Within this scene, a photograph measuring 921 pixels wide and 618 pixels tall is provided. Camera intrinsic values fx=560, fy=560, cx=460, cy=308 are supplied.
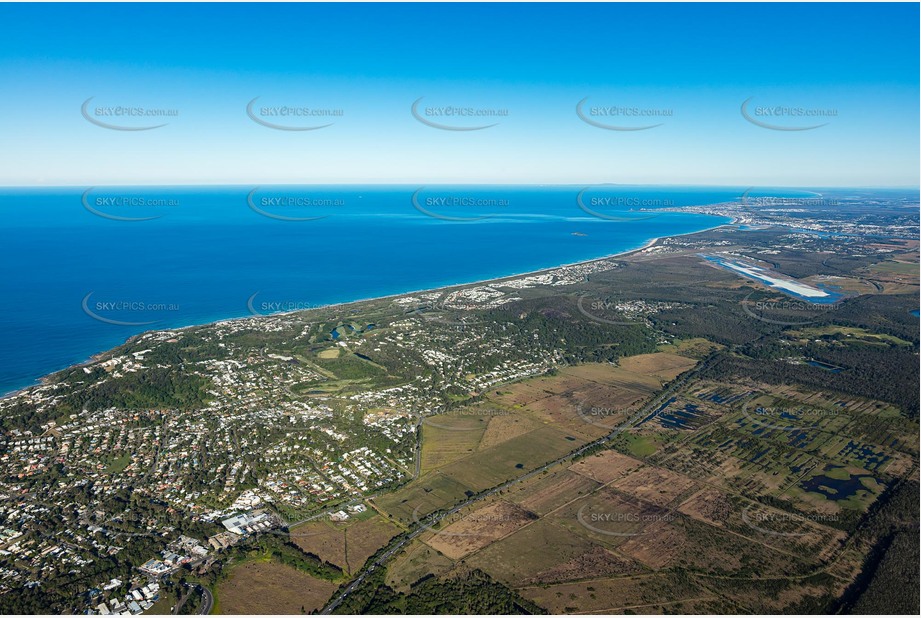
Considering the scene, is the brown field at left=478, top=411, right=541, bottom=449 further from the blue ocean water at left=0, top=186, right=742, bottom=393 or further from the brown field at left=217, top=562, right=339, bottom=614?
the blue ocean water at left=0, top=186, right=742, bottom=393

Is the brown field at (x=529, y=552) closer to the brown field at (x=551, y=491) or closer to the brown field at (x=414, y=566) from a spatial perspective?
the brown field at (x=414, y=566)

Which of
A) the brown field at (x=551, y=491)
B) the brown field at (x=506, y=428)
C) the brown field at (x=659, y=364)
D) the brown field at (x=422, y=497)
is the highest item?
the brown field at (x=659, y=364)

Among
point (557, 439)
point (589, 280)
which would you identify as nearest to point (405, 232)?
point (589, 280)

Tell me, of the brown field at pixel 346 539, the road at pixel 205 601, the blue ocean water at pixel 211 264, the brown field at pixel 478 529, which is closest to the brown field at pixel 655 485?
the brown field at pixel 478 529

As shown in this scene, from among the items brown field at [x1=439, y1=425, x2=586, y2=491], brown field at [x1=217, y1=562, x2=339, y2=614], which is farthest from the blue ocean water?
brown field at [x1=439, y1=425, x2=586, y2=491]

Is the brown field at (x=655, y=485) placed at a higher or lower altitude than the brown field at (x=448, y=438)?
lower

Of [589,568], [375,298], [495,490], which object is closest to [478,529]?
[495,490]

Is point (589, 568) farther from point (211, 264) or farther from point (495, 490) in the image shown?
point (211, 264)
